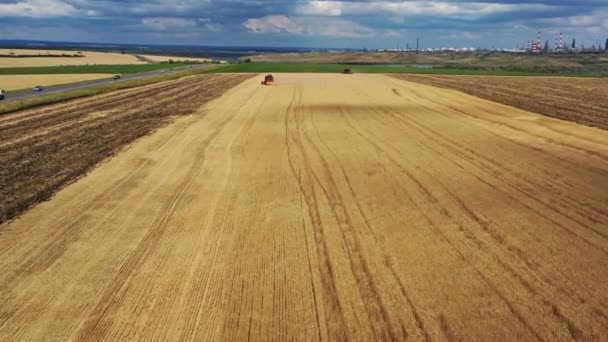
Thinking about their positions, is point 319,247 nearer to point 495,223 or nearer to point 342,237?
point 342,237

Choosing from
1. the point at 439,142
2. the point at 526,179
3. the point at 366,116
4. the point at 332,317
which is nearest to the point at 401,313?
the point at 332,317

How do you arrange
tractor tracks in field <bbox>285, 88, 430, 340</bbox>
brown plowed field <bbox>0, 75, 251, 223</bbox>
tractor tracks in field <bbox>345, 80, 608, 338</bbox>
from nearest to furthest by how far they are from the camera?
tractor tracks in field <bbox>285, 88, 430, 340</bbox> < tractor tracks in field <bbox>345, 80, 608, 338</bbox> < brown plowed field <bbox>0, 75, 251, 223</bbox>

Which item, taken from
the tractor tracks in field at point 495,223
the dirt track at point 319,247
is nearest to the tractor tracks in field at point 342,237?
the dirt track at point 319,247

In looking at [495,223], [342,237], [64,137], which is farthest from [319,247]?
[64,137]

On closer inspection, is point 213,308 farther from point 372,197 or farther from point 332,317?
point 372,197

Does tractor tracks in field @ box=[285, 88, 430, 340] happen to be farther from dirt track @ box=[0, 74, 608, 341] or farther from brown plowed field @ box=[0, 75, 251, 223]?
brown plowed field @ box=[0, 75, 251, 223]

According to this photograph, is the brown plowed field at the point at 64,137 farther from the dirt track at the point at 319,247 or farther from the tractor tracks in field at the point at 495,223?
the tractor tracks in field at the point at 495,223

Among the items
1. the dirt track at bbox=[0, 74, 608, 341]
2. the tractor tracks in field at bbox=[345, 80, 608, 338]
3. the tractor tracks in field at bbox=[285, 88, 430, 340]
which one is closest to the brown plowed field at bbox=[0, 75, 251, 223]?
the dirt track at bbox=[0, 74, 608, 341]
